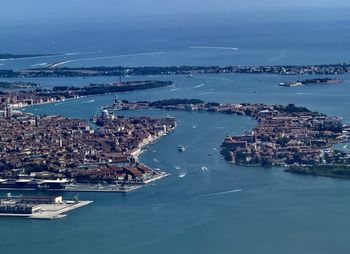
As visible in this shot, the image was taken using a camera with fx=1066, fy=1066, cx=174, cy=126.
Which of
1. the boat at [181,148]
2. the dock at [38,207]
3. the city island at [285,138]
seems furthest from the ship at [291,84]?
the dock at [38,207]

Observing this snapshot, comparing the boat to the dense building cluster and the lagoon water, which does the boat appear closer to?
the lagoon water

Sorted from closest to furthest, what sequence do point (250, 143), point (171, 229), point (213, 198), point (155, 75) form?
point (171, 229) < point (213, 198) < point (250, 143) < point (155, 75)

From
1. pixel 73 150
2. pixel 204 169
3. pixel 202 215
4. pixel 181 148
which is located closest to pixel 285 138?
pixel 181 148

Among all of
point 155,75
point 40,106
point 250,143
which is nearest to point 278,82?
point 155,75

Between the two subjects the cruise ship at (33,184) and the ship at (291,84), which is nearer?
the cruise ship at (33,184)

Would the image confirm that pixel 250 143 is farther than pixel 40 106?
No

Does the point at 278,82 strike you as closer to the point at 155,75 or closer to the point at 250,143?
the point at 155,75

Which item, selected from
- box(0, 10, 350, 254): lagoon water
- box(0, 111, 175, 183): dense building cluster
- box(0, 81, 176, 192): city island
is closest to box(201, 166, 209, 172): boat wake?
box(0, 10, 350, 254): lagoon water

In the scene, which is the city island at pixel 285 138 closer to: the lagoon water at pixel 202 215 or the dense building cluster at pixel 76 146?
the lagoon water at pixel 202 215

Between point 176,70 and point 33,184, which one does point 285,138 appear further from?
point 176,70

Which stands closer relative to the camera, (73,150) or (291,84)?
(73,150)

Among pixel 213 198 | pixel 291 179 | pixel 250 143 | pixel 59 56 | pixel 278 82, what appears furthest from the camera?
pixel 59 56
